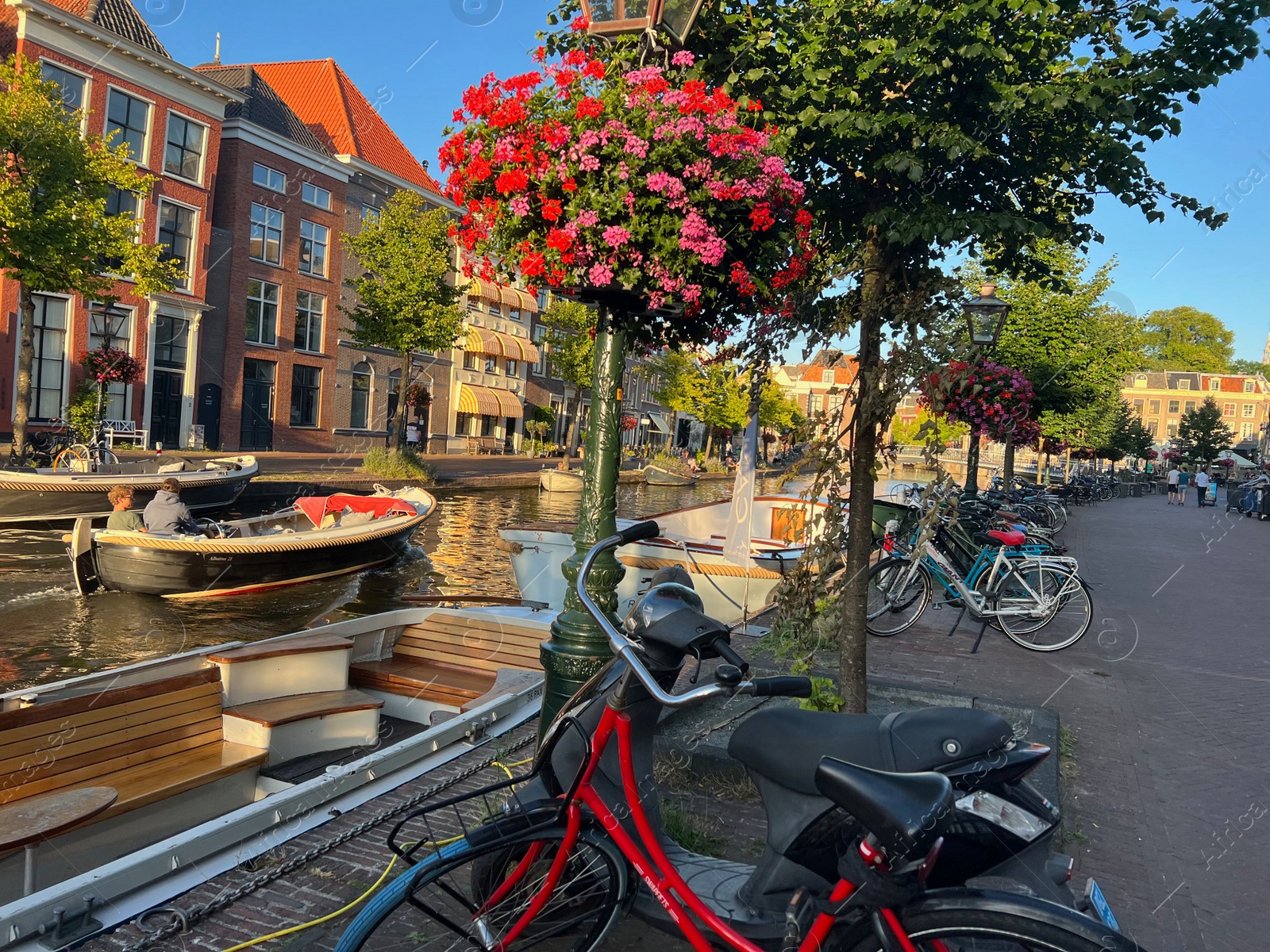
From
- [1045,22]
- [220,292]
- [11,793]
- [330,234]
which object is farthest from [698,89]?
[330,234]

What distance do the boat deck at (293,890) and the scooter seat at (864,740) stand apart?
5.50ft

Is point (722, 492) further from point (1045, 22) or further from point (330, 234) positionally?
point (1045, 22)

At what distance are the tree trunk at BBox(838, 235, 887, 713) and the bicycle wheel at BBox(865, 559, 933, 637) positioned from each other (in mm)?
3978

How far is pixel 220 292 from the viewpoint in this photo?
30.1m

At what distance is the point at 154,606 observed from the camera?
38.0 feet

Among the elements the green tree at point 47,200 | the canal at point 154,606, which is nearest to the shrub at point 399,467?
the canal at point 154,606

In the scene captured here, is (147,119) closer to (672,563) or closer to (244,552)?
(244,552)

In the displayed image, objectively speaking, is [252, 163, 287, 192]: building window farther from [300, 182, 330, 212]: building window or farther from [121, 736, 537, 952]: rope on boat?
[121, 736, 537, 952]: rope on boat

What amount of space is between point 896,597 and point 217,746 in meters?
5.64

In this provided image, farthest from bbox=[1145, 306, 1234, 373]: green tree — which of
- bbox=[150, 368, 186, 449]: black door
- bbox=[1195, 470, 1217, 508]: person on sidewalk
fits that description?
bbox=[150, 368, 186, 449]: black door

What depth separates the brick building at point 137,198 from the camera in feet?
77.4

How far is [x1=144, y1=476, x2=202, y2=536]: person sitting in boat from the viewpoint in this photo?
12.1 meters

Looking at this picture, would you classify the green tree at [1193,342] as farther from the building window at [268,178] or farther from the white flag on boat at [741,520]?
the white flag on boat at [741,520]

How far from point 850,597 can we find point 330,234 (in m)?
33.3
